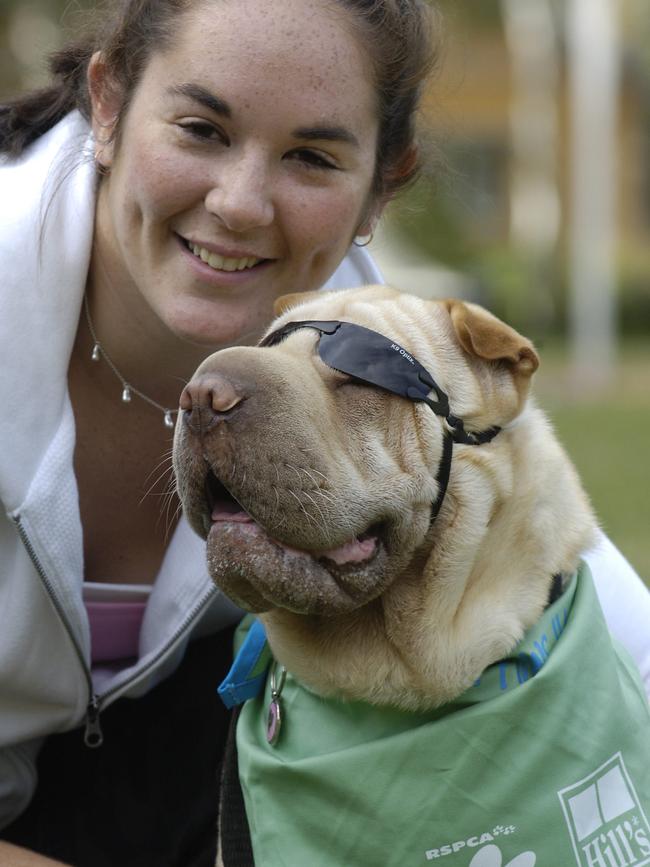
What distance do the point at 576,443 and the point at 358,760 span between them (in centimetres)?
735

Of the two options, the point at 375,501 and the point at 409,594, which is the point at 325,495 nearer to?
the point at 375,501

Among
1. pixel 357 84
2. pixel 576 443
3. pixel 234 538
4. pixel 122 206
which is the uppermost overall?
pixel 357 84

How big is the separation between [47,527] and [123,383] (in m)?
0.54

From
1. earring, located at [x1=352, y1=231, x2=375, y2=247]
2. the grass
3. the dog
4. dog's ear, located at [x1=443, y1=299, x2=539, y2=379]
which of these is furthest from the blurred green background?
the dog

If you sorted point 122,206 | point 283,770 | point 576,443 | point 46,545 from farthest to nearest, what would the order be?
point 576,443 → point 122,206 → point 46,545 → point 283,770

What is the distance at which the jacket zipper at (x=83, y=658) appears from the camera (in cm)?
262

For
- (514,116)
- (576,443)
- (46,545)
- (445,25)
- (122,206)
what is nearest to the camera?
(46,545)

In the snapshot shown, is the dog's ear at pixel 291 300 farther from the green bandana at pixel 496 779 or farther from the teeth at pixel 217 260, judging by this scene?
the green bandana at pixel 496 779

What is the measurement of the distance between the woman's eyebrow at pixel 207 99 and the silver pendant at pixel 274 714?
3.56 ft

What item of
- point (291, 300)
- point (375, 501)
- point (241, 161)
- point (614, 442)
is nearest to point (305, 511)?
point (375, 501)

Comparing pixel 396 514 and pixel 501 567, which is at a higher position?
pixel 396 514

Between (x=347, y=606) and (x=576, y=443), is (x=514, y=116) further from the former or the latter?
(x=347, y=606)

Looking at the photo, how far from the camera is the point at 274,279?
2.82 metres

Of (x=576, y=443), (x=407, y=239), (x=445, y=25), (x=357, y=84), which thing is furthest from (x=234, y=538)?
(x=407, y=239)
